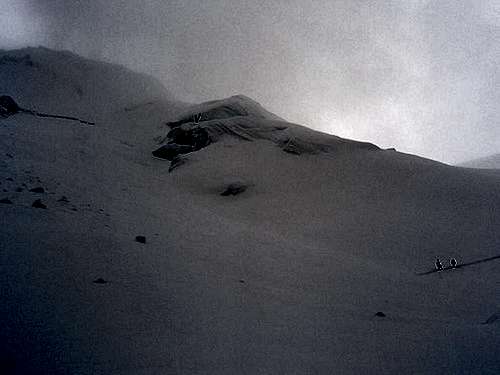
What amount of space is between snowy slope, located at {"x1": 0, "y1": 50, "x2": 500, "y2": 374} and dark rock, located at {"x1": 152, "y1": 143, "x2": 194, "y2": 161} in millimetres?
7423

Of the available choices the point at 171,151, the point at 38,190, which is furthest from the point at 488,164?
the point at 38,190

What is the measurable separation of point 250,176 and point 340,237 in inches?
242

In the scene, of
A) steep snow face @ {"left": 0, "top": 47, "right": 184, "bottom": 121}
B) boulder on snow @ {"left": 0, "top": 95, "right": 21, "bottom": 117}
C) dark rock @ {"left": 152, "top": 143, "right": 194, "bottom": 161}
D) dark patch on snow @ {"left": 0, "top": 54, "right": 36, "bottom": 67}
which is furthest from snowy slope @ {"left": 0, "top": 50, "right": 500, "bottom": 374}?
dark patch on snow @ {"left": 0, "top": 54, "right": 36, "bottom": 67}

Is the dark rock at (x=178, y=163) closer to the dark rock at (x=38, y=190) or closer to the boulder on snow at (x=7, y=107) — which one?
the boulder on snow at (x=7, y=107)

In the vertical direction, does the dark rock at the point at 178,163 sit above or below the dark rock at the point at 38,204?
above

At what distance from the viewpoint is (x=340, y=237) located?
348 inches

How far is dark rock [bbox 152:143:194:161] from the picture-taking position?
19.2 metres

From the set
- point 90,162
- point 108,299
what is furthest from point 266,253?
point 90,162

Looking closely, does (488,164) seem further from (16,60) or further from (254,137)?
(16,60)

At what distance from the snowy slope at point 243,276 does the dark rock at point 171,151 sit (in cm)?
742

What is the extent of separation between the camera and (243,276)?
4.64 metres

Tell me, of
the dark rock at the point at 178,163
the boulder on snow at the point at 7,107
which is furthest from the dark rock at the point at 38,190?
the boulder on snow at the point at 7,107

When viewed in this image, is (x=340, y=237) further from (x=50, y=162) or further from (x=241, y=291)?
(x=50, y=162)

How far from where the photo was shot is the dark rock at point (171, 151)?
19.2m
